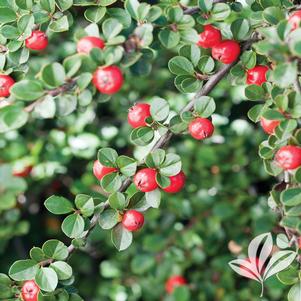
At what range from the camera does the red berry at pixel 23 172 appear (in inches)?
76.6

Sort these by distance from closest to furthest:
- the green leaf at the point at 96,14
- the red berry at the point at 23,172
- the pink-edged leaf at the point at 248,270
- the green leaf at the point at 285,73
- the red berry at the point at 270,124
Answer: the green leaf at the point at 285,73
the red berry at the point at 270,124
the green leaf at the point at 96,14
the pink-edged leaf at the point at 248,270
the red berry at the point at 23,172

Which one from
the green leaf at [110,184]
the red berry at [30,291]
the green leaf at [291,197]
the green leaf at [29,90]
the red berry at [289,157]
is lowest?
the red berry at [30,291]

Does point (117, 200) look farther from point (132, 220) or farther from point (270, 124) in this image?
point (270, 124)

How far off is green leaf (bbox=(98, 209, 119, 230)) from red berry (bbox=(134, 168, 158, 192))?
3.0 inches

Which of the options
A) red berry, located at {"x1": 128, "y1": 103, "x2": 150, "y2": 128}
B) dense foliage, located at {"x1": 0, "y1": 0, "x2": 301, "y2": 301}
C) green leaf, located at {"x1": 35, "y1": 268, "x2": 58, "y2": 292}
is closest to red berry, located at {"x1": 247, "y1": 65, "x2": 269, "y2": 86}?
dense foliage, located at {"x1": 0, "y1": 0, "x2": 301, "y2": 301}

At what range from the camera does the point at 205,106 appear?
108cm

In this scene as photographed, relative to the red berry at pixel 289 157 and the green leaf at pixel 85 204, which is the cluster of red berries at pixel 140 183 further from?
the red berry at pixel 289 157

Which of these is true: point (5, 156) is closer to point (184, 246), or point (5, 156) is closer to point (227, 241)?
point (184, 246)

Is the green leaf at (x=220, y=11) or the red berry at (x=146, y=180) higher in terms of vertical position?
the green leaf at (x=220, y=11)

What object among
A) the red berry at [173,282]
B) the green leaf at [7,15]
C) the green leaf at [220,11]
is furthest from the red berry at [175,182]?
the red berry at [173,282]

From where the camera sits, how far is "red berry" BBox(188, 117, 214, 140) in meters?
1.08

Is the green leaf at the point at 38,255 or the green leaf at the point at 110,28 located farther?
the green leaf at the point at 38,255

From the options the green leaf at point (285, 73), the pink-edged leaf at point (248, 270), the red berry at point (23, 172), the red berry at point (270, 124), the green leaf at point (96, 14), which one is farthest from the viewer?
the red berry at point (23, 172)

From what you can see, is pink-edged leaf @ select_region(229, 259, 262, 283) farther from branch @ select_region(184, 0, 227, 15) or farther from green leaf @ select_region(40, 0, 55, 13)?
green leaf @ select_region(40, 0, 55, 13)
